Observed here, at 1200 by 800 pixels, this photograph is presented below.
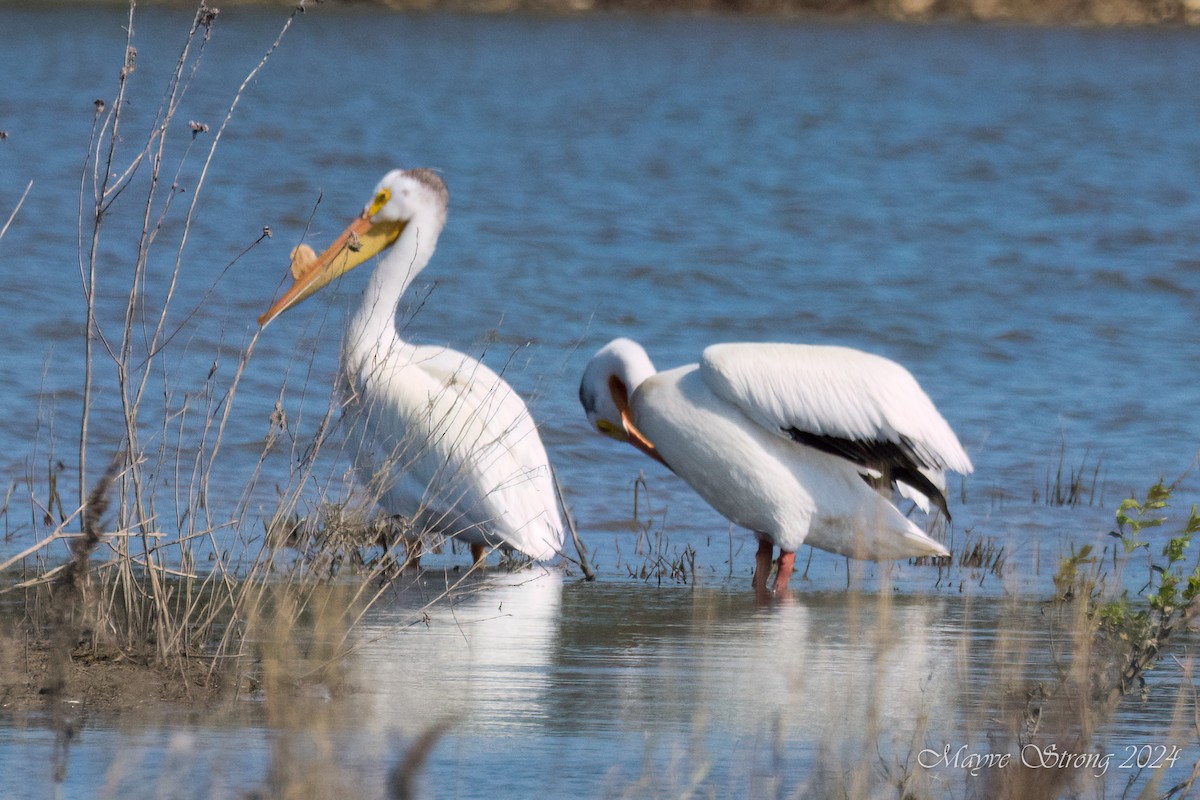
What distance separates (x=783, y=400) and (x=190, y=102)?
50.8 feet

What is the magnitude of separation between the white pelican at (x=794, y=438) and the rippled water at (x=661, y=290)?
8.0 inches

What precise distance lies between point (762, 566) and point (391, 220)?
1.90m

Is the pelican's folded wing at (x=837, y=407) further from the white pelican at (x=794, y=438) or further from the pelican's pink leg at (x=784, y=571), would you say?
the pelican's pink leg at (x=784, y=571)

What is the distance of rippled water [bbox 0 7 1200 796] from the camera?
407 cm

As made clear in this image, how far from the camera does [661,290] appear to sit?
11.8m

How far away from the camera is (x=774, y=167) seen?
17.9 m

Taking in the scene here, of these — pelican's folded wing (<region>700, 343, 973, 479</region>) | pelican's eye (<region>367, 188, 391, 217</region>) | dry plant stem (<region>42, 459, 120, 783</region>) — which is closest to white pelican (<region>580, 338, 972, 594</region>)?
pelican's folded wing (<region>700, 343, 973, 479</region>)

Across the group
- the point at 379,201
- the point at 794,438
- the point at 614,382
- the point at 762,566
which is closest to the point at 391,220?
the point at 379,201

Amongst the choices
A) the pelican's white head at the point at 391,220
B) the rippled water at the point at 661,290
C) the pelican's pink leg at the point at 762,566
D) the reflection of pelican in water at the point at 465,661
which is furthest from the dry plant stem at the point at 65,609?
the pelican's white head at the point at 391,220

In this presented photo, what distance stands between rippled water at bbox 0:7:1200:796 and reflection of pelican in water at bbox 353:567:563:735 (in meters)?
0.01

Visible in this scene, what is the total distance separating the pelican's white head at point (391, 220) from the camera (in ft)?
22.0

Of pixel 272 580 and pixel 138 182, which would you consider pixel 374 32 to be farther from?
pixel 272 580

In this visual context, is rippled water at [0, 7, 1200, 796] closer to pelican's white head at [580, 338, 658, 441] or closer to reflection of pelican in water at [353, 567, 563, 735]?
reflection of pelican in water at [353, 567, 563, 735]

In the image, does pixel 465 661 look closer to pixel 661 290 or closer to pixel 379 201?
pixel 379 201
